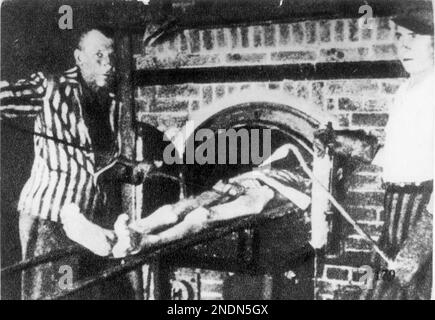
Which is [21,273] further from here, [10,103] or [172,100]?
[172,100]

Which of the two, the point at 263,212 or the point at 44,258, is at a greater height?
the point at 263,212

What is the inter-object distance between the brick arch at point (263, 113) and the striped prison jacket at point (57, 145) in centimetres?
45

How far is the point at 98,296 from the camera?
2947 millimetres

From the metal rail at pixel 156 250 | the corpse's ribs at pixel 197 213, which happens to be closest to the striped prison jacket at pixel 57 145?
the corpse's ribs at pixel 197 213

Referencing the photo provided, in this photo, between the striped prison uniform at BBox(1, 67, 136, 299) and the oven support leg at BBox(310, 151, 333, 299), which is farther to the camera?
the striped prison uniform at BBox(1, 67, 136, 299)

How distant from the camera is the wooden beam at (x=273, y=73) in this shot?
270cm

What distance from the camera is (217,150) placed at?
9.33 ft

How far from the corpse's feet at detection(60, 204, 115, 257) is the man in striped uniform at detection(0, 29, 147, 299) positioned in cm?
2

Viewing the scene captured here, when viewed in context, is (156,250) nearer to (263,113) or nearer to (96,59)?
(263,113)

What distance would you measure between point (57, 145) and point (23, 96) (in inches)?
12.9

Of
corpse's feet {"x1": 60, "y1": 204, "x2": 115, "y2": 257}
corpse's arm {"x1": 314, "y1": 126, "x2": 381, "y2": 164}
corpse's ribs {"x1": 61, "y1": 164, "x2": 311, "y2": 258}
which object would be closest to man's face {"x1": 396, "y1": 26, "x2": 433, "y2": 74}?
corpse's arm {"x1": 314, "y1": 126, "x2": 381, "y2": 164}

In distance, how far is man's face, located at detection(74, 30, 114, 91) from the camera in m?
2.89

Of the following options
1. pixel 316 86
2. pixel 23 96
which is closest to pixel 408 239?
pixel 316 86

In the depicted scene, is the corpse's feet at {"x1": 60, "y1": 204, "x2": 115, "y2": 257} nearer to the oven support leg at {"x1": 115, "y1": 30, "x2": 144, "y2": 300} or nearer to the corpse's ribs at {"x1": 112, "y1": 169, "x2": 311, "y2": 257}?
the corpse's ribs at {"x1": 112, "y1": 169, "x2": 311, "y2": 257}
